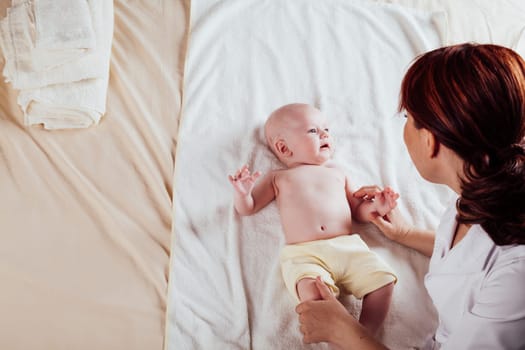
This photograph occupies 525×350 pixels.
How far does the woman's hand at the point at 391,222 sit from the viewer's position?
5.36 feet

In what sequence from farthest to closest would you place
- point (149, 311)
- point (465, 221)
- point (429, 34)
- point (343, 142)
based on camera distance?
point (429, 34) → point (343, 142) → point (149, 311) → point (465, 221)

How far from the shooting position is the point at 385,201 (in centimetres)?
165

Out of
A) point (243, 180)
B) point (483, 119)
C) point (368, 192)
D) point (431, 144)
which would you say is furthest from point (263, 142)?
point (483, 119)

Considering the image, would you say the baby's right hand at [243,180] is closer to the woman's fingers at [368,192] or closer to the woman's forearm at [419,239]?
the woman's fingers at [368,192]

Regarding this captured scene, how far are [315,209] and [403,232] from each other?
9.2 inches

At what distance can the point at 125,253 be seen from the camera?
4.95ft

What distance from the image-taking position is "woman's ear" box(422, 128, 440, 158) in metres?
1.18

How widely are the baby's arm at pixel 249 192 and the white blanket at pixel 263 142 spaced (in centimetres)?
3

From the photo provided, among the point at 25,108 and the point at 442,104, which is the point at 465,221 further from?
the point at 25,108

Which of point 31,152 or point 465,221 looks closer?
point 465,221

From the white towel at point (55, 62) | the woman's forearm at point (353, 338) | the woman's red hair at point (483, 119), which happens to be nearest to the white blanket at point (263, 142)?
the woman's forearm at point (353, 338)

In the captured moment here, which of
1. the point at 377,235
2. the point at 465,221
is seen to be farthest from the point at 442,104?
the point at 377,235

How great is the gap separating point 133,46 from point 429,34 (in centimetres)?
98

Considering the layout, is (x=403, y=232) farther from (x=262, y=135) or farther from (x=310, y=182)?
(x=262, y=135)
